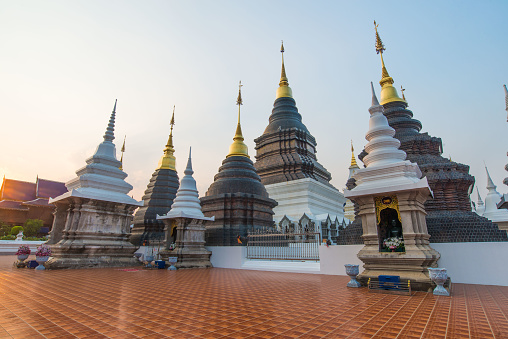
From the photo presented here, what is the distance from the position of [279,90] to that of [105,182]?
23832mm

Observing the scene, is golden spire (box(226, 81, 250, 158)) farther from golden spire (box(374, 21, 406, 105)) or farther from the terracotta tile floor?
the terracotta tile floor

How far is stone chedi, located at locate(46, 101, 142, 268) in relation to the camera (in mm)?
12273

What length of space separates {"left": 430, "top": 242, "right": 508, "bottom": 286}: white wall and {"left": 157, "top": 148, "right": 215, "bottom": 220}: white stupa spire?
425 inches

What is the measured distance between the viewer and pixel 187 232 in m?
14.4

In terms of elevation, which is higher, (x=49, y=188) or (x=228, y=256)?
(x=49, y=188)

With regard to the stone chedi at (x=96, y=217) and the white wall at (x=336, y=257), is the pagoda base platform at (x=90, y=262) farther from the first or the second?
the white wall at (x=336, y=257)

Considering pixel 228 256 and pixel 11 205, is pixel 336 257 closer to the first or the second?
pixel 228 256

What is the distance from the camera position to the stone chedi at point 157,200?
822 inches

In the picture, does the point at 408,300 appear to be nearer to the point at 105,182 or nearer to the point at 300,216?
the point at 105,182

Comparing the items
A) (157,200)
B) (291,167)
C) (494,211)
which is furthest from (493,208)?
(157,200)

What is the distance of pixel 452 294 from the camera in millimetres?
6777

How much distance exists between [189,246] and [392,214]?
956 cm

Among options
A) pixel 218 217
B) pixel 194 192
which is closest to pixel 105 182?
pixel 194 192

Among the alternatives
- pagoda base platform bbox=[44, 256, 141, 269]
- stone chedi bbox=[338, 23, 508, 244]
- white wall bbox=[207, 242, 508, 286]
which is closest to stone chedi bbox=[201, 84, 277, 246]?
pagoda base platform bbox=[44, 256, 141, 269]
